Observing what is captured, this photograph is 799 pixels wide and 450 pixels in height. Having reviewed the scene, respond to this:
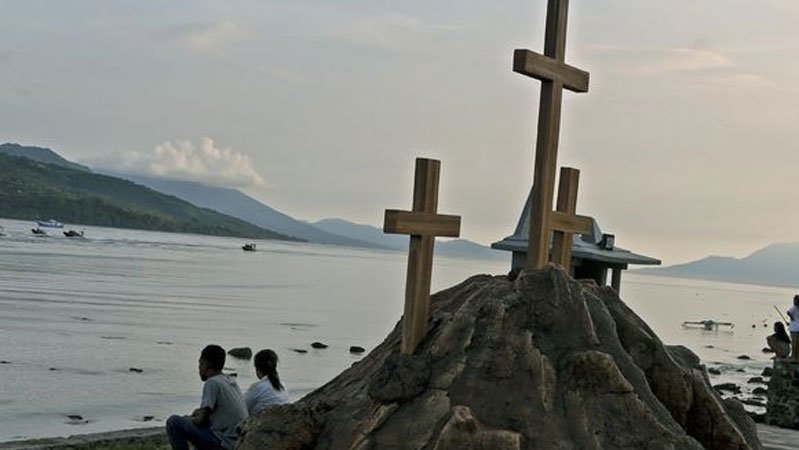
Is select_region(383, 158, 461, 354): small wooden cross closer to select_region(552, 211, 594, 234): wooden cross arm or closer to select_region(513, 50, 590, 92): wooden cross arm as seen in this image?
select_region(513, 50, 590, 92): wooden cross arm

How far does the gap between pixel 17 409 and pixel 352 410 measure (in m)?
16.4

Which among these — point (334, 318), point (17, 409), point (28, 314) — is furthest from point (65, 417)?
point (334, 318)

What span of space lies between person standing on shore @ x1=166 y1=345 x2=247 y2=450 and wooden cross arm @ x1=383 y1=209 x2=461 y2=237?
2607 mm

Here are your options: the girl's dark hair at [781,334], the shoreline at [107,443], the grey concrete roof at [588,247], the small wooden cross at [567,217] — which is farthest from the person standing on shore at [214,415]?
the girl's dark hair at [781,334]

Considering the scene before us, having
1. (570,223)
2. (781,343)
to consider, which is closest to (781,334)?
(781,343)

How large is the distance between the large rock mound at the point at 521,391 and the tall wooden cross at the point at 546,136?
1.29ft

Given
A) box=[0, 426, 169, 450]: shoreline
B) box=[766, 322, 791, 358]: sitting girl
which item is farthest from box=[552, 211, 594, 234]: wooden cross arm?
box=[766, 322, 791, 358]: sitting girl

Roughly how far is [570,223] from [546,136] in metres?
0.87

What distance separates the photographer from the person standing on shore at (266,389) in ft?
29.9

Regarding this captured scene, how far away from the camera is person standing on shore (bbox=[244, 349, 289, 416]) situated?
911cm

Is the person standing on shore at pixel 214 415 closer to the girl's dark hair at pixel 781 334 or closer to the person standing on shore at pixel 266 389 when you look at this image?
the person standing on shore at pixel 266 389

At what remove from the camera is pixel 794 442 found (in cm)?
1667

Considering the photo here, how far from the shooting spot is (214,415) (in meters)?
8.95

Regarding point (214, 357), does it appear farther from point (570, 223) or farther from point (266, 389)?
point (570, 223)
